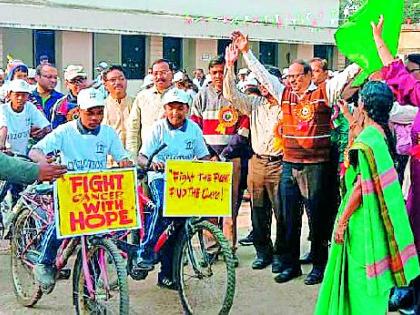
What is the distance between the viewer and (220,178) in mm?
5574

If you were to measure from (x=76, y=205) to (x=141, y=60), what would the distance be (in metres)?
21.5

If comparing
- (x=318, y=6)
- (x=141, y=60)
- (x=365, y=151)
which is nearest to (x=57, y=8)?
(x=141, y=60)

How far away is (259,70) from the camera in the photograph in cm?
655

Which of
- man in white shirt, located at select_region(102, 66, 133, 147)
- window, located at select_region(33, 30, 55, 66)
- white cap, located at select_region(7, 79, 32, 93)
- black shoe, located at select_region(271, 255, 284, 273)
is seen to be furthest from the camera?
window, located at select_region(33, 30, 55, 66)

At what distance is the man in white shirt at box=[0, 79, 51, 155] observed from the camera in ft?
23.0

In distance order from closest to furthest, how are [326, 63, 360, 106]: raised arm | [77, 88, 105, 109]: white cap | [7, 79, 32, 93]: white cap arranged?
[77, 88, 105, 109]: white cap < [326, 63, 360, 106]: raised arm < [7, 79, 32, 93]: white cap

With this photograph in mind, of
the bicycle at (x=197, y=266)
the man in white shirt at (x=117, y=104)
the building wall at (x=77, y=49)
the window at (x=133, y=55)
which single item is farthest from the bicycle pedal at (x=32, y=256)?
the window at (x=133, y=55)

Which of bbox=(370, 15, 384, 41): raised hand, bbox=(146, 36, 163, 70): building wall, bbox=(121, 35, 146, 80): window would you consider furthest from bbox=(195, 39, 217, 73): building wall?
bbox=(370, 15, 384, 41): raised hand

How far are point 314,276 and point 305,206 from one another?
62 centimetres

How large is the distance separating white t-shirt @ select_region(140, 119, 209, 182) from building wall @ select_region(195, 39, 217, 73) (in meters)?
21.7

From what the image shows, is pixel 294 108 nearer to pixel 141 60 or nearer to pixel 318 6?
pixel 141 60

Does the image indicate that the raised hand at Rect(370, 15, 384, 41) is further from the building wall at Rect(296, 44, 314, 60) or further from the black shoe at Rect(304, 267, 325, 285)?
the building wall at Rect(296, 44, 314, 60)

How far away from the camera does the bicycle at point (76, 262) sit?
16.3 ft

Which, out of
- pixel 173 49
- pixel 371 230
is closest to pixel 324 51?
pixel 173 49
